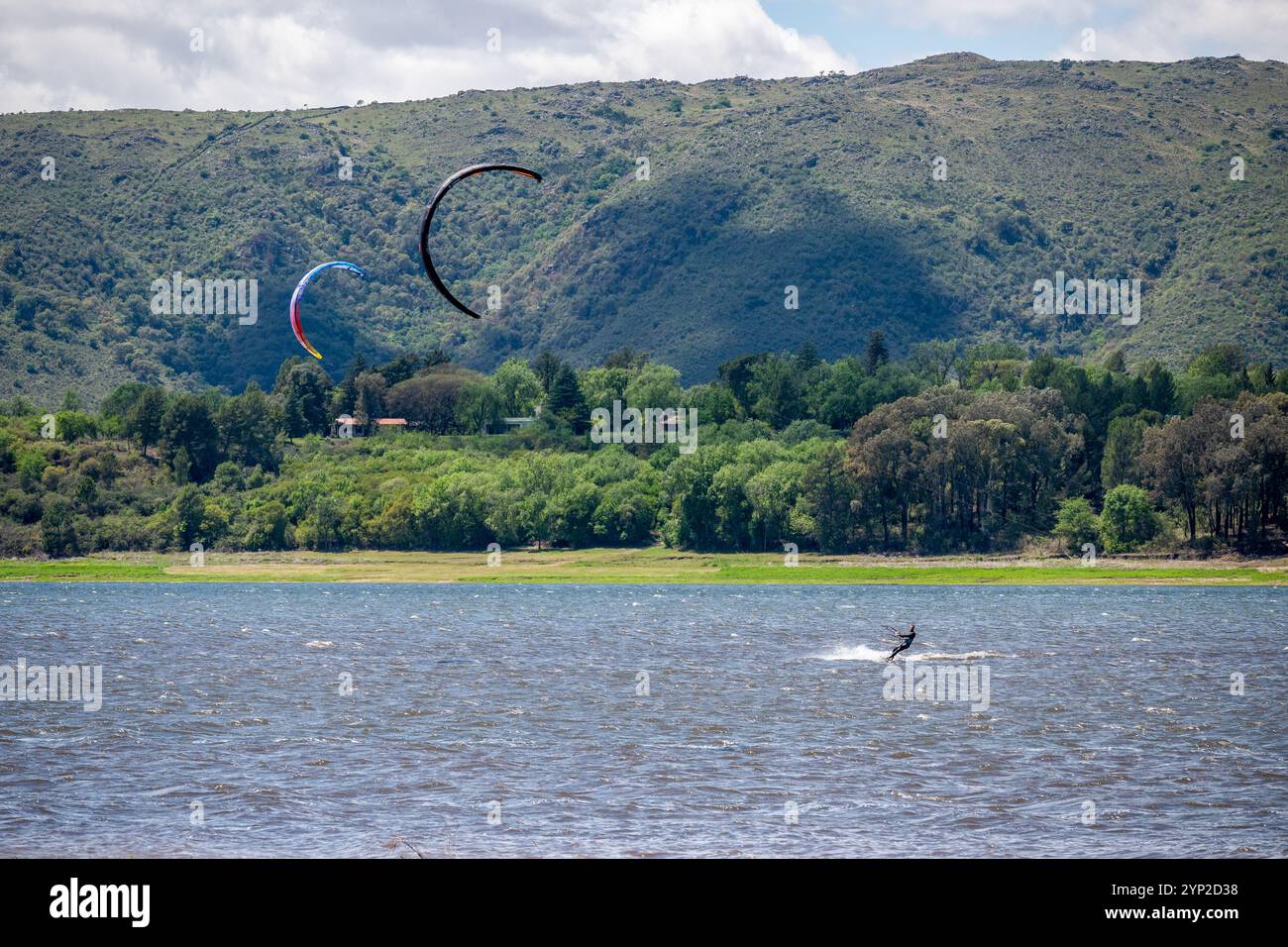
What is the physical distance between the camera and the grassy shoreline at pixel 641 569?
403 ft

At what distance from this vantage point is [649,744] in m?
42.6

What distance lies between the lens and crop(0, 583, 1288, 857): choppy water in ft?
101

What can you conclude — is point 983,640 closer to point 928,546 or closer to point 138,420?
point 928,546

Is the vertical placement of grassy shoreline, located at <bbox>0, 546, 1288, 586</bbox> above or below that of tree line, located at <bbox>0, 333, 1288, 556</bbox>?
below

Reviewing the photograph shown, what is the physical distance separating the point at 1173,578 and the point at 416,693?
7740 centimetres

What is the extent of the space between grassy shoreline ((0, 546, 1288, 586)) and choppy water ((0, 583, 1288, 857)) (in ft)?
121

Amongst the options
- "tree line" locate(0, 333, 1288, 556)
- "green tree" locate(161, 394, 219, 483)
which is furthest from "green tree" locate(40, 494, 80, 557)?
"green tree" locate(161, 394, 219, 483)

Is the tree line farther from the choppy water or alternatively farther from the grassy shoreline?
the choppy water

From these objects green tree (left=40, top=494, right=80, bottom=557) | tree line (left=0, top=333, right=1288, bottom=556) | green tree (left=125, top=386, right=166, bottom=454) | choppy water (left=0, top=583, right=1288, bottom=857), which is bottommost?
choppy water (left=0, top=583, right=1288, bottom=857)

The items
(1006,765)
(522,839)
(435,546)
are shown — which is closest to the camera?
(522,839)

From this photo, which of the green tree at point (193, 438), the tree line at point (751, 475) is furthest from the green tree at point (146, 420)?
the green tree at point (193, 438)

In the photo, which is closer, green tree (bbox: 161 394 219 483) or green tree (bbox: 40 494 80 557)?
green tree (bbox: 40 494 80 557)

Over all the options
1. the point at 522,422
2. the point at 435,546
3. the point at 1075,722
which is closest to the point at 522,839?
the point at 1075,722

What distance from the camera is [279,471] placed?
172m
